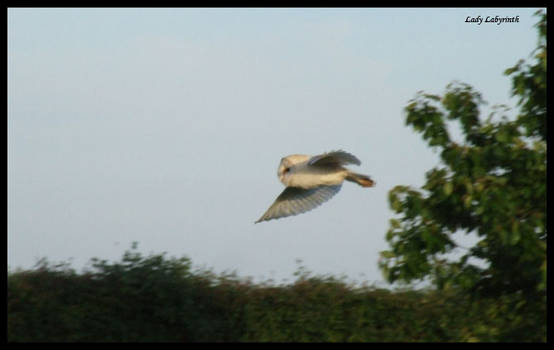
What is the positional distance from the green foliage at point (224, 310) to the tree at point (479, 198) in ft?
1.58

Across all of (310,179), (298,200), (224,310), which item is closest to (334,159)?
(310,179)

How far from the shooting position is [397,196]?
8.82 meters

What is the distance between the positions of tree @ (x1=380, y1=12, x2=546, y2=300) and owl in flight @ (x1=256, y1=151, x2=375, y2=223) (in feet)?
4.27

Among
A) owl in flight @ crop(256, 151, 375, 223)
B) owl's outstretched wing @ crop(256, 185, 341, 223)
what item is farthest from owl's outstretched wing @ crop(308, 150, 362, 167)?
owl's outstretched wing @ crop(256, 185, 341, 223)

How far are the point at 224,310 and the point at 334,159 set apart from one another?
2.03 metres

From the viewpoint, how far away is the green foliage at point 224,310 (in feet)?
29.2

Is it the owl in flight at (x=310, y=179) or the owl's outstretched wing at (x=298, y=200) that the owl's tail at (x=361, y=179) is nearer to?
the owl in flight at (x=310, y=179)

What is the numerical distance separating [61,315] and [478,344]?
12.1 feet

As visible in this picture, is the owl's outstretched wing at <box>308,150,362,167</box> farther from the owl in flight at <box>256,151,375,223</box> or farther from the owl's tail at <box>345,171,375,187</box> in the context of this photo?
the owl's tail at <box>345,171,375,187</box>

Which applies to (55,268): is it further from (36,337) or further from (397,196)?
(397,196)

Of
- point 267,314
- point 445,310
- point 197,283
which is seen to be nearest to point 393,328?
point 445,310

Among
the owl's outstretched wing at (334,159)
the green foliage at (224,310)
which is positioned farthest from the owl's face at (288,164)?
the green foliage at (224,310)

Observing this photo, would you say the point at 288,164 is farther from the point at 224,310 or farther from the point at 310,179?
the point at 224,310

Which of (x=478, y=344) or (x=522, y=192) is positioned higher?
(x=522, y=192)
